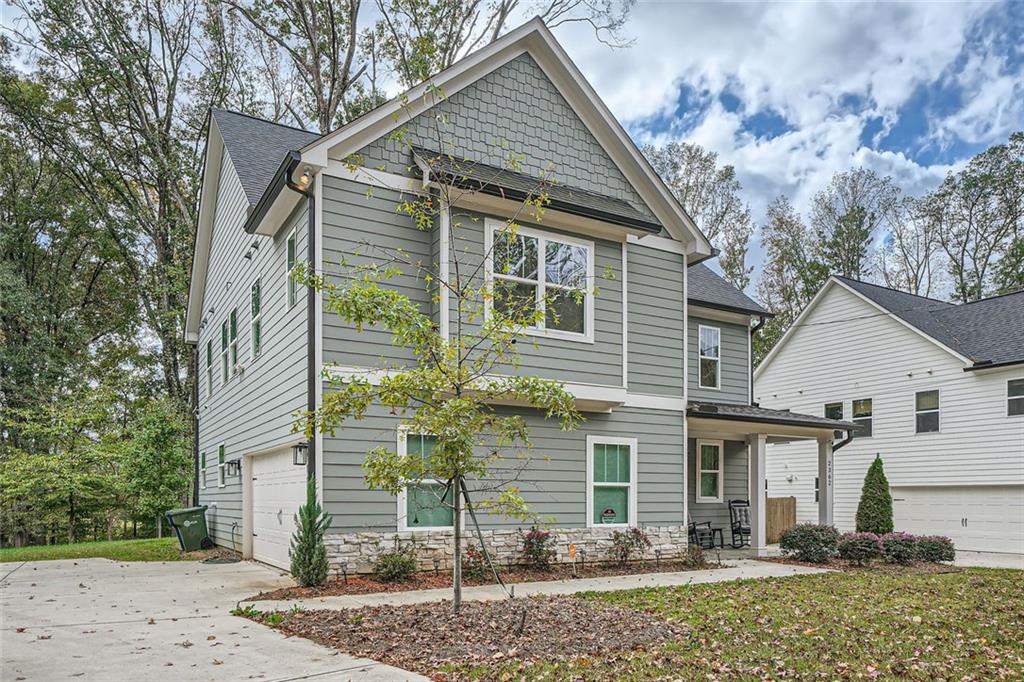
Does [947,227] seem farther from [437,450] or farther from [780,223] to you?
[437,450]

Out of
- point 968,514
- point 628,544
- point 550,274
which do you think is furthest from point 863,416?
point 550,274

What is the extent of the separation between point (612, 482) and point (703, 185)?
20.8 metres

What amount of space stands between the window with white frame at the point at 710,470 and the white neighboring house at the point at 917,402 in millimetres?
6833

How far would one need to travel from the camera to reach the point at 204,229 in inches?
678

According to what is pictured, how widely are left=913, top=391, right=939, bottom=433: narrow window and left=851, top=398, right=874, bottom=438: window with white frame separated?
1.26 metres

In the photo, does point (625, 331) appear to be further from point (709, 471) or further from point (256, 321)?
point (256, 321)

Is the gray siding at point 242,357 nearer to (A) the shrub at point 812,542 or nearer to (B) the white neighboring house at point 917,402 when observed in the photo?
(A) the shrub at point 812,542

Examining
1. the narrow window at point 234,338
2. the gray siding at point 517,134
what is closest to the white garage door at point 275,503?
the narrow window at point 234,338

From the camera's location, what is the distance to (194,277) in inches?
723

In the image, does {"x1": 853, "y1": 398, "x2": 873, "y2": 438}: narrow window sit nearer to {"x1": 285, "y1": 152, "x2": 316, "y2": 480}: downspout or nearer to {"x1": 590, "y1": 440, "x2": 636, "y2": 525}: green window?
{"x1": 590, "y1": 440, "x2": 636, "y2": 525}: green window

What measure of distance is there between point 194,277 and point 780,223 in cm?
2342

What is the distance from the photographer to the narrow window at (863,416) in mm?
20531

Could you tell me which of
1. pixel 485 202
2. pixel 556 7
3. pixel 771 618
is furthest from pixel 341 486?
pixel 556 7

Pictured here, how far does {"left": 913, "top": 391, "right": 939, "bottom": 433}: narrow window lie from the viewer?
19078mm
